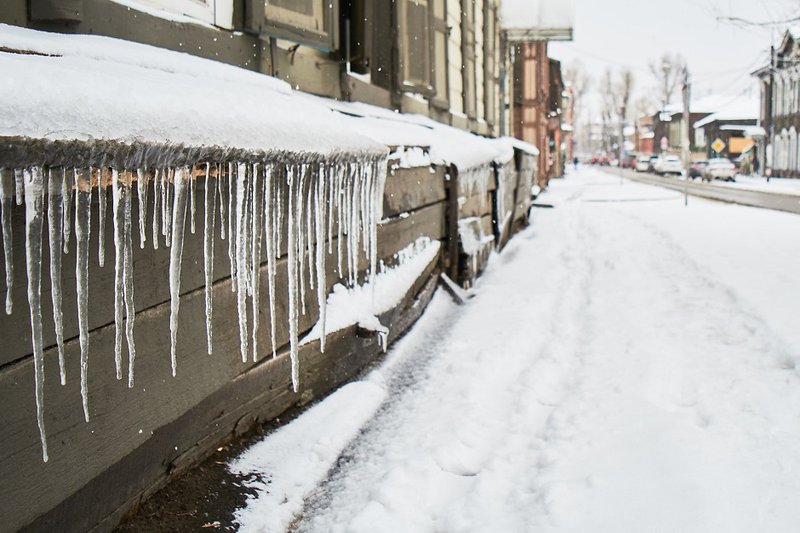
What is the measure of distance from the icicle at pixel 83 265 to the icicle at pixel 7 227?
0.52ft

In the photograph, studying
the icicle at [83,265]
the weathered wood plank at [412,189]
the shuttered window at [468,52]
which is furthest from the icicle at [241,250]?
the shuttered window at [468,52]

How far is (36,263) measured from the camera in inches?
65.1

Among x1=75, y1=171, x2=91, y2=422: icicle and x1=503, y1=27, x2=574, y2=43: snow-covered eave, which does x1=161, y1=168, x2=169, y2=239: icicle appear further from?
x1=503, y1=27, x2=574, y2=43: snow-covered eave

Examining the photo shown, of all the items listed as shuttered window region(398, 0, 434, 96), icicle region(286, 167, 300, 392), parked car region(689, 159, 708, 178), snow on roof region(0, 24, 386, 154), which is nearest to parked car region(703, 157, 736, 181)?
parked car region(689, 159, 708, 178)

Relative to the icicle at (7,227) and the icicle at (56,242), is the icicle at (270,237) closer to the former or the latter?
the icicle at (56,242)

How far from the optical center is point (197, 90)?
226cm

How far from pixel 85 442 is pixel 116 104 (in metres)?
0.92

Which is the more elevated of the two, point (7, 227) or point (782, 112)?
point (782, 112)

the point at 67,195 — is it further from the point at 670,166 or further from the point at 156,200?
the point at 670,166

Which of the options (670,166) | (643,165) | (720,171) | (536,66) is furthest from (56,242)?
(643,165)

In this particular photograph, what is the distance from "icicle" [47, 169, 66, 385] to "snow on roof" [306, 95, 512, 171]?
212 centimetres

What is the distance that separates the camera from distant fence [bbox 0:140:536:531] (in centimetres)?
176

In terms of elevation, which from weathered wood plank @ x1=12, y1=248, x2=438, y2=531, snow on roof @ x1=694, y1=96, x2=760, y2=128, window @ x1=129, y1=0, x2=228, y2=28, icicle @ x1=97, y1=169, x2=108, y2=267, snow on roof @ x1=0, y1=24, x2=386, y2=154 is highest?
snow on roof @ x1=694, y1=96, x2=760, y2=128

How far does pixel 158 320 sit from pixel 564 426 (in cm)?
180
